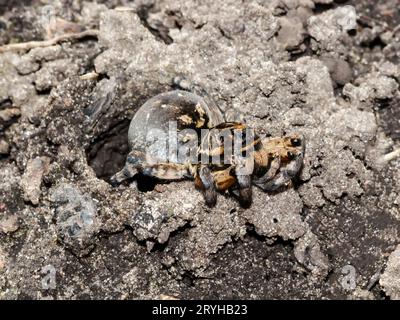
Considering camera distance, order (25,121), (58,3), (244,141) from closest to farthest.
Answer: (244,141) → (25,121) → (58,3)

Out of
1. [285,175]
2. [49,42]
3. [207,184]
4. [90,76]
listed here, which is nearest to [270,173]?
[285,175]

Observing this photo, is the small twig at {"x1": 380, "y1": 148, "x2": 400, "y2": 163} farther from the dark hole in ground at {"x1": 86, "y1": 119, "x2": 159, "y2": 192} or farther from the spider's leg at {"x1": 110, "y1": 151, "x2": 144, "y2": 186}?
the dark hole in ground at {"x1": 86, "y1": 119, "x2": 159, "y2": 192}

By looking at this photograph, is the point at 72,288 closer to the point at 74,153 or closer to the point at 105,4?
the point at 74,153

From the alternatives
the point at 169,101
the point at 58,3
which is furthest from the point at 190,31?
the point at 58,3

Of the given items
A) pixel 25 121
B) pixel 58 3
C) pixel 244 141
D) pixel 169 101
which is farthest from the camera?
pixel 58 3

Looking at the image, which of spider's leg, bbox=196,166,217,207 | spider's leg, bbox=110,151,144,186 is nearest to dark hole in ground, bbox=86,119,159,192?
spider's leg, bbox=110,151,144,186

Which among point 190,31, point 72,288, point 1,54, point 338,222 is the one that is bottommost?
point 72,288

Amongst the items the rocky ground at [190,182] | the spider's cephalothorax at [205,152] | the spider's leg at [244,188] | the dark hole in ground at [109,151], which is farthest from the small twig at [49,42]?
the spider's leg at [244,188]
